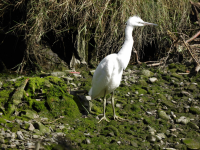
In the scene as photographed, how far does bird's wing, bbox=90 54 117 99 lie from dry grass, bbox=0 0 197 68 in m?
1.40

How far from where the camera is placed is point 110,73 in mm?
3523

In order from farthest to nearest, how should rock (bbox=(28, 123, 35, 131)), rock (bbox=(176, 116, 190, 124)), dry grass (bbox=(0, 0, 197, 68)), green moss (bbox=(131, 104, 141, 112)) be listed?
dry grass (bbox=(0, 0, 197, 68))
green moss (bbox=(131, 104, 141, 112))
rock (bbox=(176, 116, 190, 124))
rock (bbox=(28, 123, 35, 131))

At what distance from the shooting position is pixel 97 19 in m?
4.92

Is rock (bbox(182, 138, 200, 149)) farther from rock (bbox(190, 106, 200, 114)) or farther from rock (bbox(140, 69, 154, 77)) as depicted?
rock (bbox(140, 69, 154, 77))

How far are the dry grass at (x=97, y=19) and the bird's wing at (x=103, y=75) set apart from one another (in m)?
1.40

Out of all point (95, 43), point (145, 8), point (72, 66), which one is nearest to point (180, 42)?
point (145, 8)

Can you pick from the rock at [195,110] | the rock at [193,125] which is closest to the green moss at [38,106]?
the rock at [193,125]

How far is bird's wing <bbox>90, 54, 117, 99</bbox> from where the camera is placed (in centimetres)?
351

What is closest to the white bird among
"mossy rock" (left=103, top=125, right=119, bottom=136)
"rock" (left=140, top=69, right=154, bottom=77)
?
"mossy rock" (left=103, top=125, right=119, bottom=136)

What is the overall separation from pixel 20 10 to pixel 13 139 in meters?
3.14

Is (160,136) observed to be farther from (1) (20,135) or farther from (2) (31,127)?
(1) (20,135)

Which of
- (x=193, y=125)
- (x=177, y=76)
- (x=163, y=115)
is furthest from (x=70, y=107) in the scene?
(x=177, y=76)

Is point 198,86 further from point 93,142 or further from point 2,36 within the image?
point 2,36

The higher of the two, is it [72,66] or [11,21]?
[11,21]
